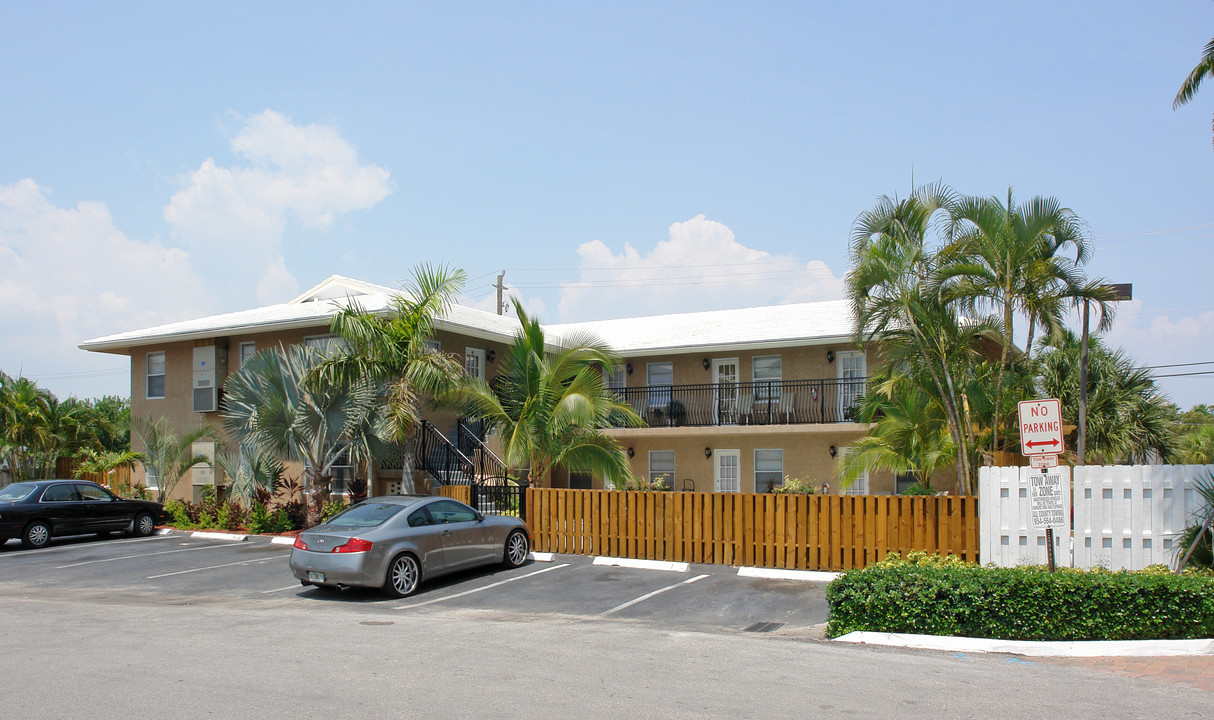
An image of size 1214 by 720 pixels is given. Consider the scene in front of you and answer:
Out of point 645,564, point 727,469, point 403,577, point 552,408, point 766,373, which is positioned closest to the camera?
point 403,577

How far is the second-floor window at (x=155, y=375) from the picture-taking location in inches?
992

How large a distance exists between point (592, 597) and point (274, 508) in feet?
37.0

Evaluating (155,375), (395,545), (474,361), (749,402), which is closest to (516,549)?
(395,545)

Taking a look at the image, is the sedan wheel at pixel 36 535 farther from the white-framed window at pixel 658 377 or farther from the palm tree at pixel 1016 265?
the palm tree at pixel 1016 265

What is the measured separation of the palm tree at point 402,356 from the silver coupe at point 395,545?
14.5 feet

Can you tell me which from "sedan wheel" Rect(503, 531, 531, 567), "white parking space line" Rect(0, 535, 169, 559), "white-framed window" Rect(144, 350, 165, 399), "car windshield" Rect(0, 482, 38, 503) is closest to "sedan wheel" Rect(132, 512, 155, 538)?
"white parking space line" Rect(0, 535, 169, 559)

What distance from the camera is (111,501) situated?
66.1 ft

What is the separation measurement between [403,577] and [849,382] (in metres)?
12.6

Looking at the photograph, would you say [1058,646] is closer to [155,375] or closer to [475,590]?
[475,590]

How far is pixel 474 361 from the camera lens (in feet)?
75.9

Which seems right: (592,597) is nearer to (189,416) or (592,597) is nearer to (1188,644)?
(1188,644)

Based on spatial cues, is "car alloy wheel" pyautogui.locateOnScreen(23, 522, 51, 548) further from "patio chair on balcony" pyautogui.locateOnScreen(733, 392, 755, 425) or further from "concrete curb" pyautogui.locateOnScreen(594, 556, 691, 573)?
"patio chair on balcony" pyautogui.locateOnScreen(733, 392, 755, 425)

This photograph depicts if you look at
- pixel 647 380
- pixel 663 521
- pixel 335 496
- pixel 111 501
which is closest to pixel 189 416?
pixel 111 501

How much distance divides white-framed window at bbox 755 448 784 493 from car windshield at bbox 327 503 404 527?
12407mm
